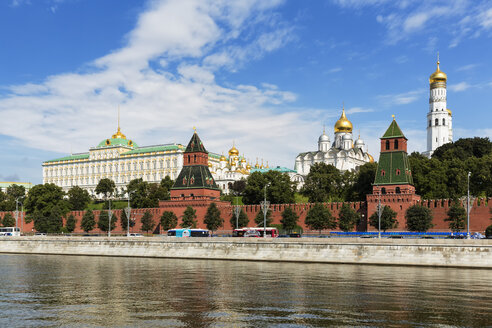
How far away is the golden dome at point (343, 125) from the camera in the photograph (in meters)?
134

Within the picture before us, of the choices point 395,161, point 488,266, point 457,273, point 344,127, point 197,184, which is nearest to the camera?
point 457,273

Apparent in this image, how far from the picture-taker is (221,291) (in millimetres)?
28969

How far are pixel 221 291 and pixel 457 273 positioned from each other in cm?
1756

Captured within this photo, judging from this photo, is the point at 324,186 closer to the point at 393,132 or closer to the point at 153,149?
the point at 393,132

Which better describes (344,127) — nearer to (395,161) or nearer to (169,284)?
(395,161)

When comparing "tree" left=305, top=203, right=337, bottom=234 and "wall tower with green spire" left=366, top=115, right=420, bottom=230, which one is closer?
"wall tower with green spire" left=366, top=115, right=420, bottom=230

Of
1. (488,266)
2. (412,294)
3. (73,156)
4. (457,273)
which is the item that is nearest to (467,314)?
(412,294)

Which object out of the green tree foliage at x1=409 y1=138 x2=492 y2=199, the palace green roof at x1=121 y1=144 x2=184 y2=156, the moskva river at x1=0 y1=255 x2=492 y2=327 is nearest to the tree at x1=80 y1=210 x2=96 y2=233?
the moskva river at x1=0 y1=255 x2=492 y2=327

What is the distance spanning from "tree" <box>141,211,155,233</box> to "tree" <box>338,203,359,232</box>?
29290mm

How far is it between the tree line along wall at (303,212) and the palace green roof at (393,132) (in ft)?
28.1

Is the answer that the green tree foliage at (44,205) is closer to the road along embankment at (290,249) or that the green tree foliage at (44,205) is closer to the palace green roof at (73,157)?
the road along embankment at (290,249)

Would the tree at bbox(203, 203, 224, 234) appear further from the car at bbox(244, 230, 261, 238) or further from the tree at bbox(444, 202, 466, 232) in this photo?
the tree at bbox(444, 202, 466, 232)

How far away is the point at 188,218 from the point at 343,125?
221 ft

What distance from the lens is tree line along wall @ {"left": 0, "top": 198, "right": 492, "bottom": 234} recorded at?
6219cm
